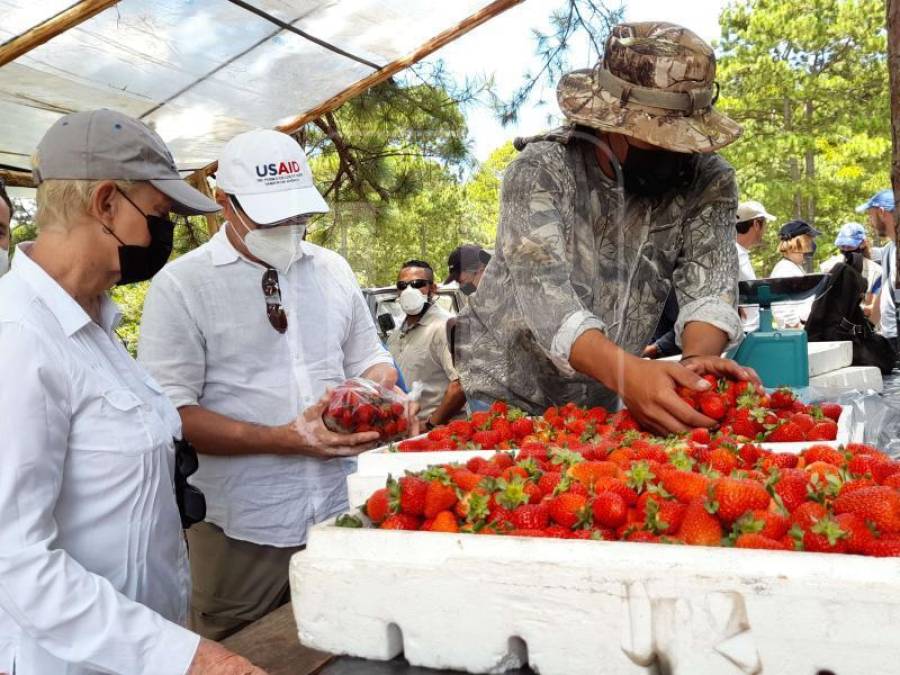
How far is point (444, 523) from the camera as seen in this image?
1.48 meters

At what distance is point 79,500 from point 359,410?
2.98ft

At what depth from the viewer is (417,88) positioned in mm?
7695

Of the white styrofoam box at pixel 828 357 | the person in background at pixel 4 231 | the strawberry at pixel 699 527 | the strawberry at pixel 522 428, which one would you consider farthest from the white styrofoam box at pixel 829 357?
the person in background at pixel 4 231

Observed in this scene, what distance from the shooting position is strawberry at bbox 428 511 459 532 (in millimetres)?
1470

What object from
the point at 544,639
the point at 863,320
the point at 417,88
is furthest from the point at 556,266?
the point at 417,88

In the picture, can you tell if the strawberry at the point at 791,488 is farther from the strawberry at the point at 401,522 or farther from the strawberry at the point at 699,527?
the strawberry at the point at 401,522

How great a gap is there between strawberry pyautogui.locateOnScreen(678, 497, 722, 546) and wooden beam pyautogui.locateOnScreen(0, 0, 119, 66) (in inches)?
163

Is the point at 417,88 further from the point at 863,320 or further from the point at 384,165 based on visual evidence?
the point at 863,320

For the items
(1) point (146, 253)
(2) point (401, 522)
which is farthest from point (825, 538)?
(1) point (146, 253)

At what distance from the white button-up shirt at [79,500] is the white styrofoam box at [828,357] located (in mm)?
2993

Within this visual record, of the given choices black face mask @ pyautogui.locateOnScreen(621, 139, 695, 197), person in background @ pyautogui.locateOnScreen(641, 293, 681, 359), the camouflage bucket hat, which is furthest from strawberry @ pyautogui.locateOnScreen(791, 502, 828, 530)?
person in background @ pyautogui.locateOnScreen(641, 293, 681, 359)

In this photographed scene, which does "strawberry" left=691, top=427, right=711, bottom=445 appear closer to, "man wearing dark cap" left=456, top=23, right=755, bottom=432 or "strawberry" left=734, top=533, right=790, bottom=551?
"man wearing dark cap" left=456, top=23, right=755, bottom=432

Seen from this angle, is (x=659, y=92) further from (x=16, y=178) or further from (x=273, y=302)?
(x=16, y=178)

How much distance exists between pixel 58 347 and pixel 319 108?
532 centimetres
